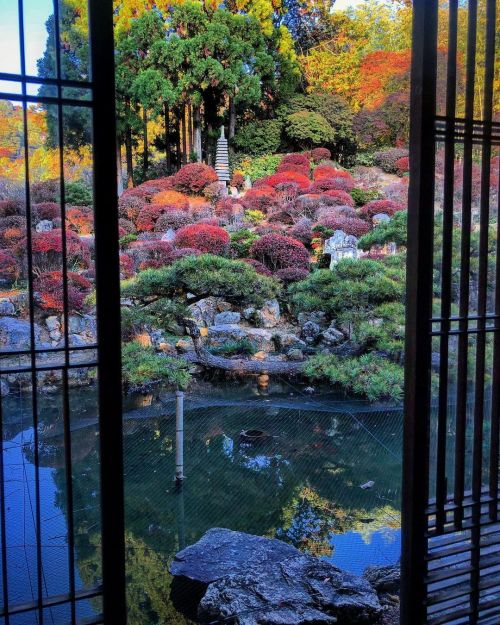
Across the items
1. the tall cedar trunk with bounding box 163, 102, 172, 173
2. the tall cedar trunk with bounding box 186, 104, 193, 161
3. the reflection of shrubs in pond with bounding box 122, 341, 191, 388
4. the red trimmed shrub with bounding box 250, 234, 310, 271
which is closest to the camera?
the reflection of shrubs in pond with bounding box 122, 341, 191, 388

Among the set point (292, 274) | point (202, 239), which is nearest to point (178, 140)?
point (202, 239)

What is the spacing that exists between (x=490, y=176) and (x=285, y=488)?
256 centimetres

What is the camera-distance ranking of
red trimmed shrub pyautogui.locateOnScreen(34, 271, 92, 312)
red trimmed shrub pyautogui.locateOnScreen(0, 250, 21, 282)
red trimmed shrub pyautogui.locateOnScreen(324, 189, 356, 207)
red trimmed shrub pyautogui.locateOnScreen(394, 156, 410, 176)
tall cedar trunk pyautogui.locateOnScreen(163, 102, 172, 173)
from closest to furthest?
red trimmed shrub pyautogui.locateOnScreen(0, 250, 21, 282), red trimmed shrub pyautogui.locateOnScreen(34, 271, 92, 312), red trimmed shrub pyautogui.locateOnScreen(324, 189, 356, 207), red trimmed shrub pyautogui.locateOnScreen(394, 156, 410, 176), tall cedar trunk pyautogui.locateOnScreen(163, 102, 172, 173)

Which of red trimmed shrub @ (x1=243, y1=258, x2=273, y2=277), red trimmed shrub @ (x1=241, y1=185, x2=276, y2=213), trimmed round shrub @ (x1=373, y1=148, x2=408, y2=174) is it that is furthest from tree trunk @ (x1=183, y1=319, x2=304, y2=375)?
trimmed round shrub @ (x1=373, y1=148, x2=408, y2=174)

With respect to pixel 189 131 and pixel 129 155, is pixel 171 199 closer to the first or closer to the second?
pixel 129 155

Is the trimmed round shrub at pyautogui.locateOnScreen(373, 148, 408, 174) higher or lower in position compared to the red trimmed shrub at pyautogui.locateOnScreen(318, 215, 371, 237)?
higher

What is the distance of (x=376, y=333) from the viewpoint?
6.20 metres

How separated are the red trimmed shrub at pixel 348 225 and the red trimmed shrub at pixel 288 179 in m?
2.07

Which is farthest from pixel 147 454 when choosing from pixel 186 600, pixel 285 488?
pixel 186 600

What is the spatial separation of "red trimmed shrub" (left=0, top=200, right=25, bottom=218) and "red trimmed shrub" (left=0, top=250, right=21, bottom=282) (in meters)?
0.08

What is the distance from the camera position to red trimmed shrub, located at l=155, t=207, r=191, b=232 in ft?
31.6

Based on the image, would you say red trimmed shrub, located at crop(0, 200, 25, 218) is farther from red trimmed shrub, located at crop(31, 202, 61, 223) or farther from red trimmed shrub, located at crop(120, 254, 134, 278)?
red trimmed shrub, located at crop(120, 254, 134, 278)

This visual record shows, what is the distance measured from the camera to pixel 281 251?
8344mm

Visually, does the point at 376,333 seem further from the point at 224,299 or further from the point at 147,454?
the point at 147,454
